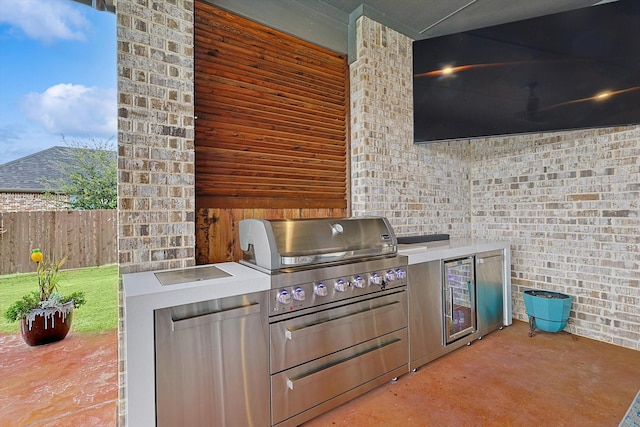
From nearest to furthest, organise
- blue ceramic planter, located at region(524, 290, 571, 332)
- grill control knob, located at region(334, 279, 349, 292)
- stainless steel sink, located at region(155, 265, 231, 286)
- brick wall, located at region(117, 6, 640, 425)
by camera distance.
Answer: stainless steel sink, located at region(155, 265, 231, 286), brick wall, located at region(117, 6, 640, 425), grill control knob, located at region(334, 279, 349, 292), blue ceramic planter, located at region(524, 290, 571, 332)

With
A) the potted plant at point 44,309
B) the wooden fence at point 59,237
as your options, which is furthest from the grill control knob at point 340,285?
the wooden fence at point 59,237

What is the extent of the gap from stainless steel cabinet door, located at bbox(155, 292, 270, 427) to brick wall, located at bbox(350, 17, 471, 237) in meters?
1.75

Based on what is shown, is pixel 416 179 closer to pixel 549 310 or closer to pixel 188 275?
pixel 549 310

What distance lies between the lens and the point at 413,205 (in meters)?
3.47

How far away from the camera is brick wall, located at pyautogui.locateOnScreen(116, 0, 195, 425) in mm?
1841

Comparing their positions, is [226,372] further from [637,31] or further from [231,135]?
[637,31]

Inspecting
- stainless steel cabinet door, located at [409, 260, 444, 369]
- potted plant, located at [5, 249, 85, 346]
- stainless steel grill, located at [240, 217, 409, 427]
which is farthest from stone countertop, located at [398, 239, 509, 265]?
potted plant, located at [5, 249, 85, 346]

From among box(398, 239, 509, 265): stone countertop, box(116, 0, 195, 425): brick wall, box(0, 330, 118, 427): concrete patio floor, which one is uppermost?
box(116, 0, 195, 425): brick wall

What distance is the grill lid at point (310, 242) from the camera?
1.90 meters

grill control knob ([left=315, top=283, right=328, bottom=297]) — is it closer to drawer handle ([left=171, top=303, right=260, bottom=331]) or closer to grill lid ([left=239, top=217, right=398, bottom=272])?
grill lid ([left=239, top=217, right=398, bottom=272])

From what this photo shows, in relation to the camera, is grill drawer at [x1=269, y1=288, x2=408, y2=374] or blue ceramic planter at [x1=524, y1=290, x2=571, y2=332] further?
blue ceramic planter at [x1=524, y1=290, x2=571, y2=332]

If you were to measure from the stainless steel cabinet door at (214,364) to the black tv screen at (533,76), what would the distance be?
2.75 metres

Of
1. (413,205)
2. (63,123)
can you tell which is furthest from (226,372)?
(63,123)

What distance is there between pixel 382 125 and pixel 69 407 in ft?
11.7
